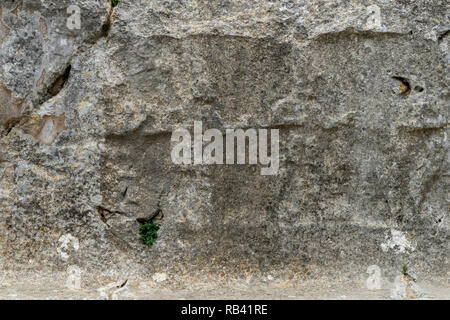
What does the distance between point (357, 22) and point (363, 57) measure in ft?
0.85

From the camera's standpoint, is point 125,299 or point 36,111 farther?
point 36,111

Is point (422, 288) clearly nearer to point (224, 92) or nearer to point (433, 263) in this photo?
point (433, 263)

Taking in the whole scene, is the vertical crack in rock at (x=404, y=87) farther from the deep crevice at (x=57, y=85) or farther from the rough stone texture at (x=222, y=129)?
the deep crevice at (x=57, y=85)

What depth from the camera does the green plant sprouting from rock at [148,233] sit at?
12.2 feet

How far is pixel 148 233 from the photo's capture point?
3717 millimetres

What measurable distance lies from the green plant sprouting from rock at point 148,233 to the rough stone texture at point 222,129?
69mm

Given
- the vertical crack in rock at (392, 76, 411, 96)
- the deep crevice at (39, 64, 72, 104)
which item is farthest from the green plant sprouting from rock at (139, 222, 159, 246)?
the vertical crack in rock at (392, 76, 411, 96)

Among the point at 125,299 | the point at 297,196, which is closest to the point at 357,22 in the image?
Result: the point at 297,196

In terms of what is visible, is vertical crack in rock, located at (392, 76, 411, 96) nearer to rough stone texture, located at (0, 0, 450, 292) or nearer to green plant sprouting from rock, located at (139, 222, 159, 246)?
rough stone texture, located at (0, 0, 450, 292)

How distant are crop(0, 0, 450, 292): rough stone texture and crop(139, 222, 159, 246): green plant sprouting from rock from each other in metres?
0.07

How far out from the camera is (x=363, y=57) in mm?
3803

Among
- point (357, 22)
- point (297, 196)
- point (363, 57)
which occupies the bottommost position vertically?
point (297, 196)

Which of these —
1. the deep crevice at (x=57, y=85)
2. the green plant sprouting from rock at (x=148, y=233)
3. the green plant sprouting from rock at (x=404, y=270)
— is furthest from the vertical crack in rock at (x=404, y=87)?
the deep crevice at (x=57, y=85)

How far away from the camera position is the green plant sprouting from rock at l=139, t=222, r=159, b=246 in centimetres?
371
